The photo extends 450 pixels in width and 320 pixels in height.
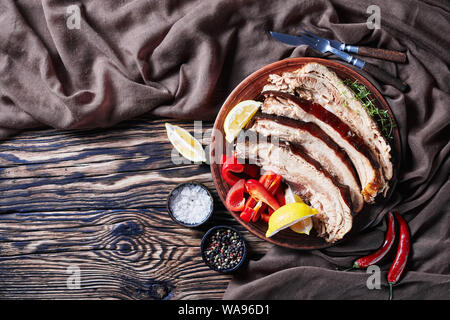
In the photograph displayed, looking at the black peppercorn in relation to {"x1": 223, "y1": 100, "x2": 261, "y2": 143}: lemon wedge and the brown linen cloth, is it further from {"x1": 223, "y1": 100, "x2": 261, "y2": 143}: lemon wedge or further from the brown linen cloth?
{"x1": 223, "y1": 100, "x2": 261, "y2": 143}: lemon wedge

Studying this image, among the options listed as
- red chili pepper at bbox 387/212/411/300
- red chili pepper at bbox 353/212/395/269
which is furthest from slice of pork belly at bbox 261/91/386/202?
red chili pepper at bbox 387/212/411/300

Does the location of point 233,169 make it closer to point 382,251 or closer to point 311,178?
point 311,178

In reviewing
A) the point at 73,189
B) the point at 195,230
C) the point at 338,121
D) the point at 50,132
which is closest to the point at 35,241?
the point at 73,189

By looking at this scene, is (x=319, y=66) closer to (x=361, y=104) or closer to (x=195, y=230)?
(x=361, y=104)

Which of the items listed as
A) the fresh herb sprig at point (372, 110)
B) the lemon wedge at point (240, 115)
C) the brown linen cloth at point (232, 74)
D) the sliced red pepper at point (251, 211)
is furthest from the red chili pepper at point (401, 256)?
the lemon wedge at point (240, 115)

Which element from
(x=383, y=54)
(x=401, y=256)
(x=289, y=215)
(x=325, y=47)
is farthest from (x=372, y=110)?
(x=401, y=256)
